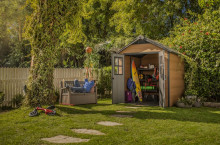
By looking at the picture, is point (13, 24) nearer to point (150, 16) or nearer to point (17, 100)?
point (150, 16)

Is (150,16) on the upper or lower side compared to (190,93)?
upper

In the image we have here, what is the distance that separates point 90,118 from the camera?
5.35 metres

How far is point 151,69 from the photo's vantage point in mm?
9516

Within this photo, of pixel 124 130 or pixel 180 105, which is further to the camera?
pixel 180 105

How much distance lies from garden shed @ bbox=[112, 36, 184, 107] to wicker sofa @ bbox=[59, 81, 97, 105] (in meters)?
0.78

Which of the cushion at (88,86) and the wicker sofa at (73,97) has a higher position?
the cushion at (88,86)

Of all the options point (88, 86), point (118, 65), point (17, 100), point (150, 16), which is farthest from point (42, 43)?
point (150, 16)

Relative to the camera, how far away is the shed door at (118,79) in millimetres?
8469

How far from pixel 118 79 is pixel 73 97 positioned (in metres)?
1.81

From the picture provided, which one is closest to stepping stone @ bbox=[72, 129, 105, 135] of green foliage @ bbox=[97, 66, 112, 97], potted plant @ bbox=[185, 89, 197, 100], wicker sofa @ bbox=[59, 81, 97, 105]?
wicker sofa @ bbox=[59, 81, 97, 105]

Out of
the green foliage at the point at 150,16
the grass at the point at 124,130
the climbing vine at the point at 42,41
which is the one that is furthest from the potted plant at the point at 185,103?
the green foliage at the point at 150,16

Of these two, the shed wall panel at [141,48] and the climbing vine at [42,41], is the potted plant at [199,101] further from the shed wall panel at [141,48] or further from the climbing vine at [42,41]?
A: the climbing vine at [42,41]

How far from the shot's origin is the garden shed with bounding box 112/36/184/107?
7633mm

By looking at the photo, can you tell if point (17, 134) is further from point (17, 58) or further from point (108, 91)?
point (17, 58)
